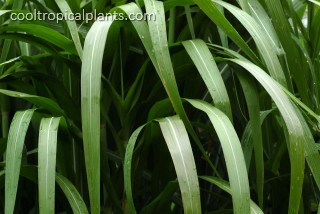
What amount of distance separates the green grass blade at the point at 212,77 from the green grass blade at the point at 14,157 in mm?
216

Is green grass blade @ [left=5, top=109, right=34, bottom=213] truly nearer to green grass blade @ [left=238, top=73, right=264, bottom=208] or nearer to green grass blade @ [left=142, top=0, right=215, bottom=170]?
green grass blade @ [left=142, top=0, right=215, bottom=170]

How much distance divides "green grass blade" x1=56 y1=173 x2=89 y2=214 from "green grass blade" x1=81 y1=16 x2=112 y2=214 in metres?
0.08

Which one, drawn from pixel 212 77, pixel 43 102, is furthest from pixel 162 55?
pixel 43 102

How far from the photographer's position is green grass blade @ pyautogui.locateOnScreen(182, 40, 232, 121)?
654 mm

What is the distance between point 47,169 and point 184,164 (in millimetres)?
150

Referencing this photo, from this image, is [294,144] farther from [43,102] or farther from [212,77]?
[43,102]

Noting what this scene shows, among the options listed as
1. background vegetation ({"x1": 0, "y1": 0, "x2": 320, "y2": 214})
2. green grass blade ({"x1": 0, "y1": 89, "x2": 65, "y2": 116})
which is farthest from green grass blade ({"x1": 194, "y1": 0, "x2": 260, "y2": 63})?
green grass blade ({"x1": 0, "y1": 89, "x2": 65, "y2": 116})

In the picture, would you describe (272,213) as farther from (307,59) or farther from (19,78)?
(19,78)

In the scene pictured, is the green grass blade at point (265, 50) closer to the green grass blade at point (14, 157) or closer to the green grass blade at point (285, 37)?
the green grass blade at point (285, 37)

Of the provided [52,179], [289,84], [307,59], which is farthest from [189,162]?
[307,59]

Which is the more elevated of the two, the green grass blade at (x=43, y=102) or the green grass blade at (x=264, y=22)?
the green grass blade at (x=264, y=22)

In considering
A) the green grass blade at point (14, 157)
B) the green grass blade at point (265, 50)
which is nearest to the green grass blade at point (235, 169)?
the green grass blade at point (265, 50)

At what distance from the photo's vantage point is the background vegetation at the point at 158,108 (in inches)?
23.2

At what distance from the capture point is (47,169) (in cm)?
60
